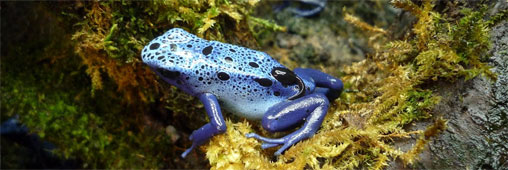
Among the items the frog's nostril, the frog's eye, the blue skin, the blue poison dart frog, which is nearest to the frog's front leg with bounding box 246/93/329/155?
the blue poison dart frog

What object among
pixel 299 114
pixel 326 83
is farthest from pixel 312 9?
pixel 299 114

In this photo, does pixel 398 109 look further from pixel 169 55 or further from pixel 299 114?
pixel 169 55

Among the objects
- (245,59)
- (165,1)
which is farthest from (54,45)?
(245,59)

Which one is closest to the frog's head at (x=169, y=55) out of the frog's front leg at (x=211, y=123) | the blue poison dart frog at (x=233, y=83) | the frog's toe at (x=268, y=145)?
the blue poison dart frog at (x=233, y=83)

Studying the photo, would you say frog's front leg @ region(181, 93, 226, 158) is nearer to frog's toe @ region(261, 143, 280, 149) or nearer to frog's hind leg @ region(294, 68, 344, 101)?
frog's toe @ region(261, 143, 280, 149)

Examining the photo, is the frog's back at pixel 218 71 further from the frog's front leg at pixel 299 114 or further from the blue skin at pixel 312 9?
the blue skin at pixel 312 9

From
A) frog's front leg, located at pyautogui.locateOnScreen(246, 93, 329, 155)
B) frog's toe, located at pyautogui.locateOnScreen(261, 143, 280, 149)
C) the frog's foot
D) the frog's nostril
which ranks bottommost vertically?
frog's toe, located at pyautogui.locateOnScreen(261, 143, 280, 149)

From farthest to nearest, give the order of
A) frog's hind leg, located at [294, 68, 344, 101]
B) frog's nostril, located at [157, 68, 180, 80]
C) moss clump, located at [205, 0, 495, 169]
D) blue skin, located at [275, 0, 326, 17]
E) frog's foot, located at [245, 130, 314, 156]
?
blue skin, located at [275, 0, 326, 17] → frog's hind leg, located at [294, 68, 344, 101] → frog's nostril, located at [157, 68, 180, 80] → frog's foot, located at [245, 130, 314, 156] → moss clump, located at [205, 0, 495, 169]

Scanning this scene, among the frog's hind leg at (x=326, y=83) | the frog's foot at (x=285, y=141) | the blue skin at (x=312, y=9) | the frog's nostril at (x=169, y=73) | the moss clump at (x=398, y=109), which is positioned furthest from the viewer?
the blue skin at (x=312, y=9)
